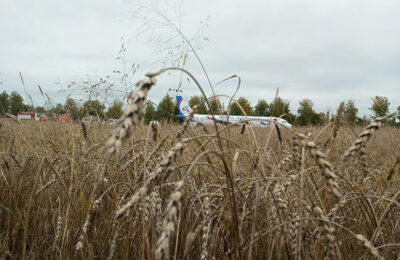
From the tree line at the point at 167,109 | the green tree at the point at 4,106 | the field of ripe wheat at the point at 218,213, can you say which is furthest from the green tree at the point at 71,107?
the field of ripe wheat at the point at 218,213

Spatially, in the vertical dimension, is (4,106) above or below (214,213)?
above

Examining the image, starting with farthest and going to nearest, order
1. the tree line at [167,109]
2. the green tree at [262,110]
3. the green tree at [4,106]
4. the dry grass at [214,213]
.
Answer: the green tree at [262,110] → the green tree at [4,106] → the tree line at [167,109] → the dry grass at [214,213]

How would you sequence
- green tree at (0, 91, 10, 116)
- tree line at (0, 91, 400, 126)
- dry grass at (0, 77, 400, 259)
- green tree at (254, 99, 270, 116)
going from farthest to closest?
green tree at (254, 99, 270, 116), green tree at (0, 91, 10, 116), tree line at (0, 91, 400, 126), dry grass at (0, 77, 400, 259)

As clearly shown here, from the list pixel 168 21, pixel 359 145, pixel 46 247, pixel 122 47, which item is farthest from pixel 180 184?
pixel 122 47

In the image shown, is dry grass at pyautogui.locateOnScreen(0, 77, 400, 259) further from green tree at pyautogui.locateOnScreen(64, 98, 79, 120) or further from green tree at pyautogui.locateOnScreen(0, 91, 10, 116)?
green tree at pyautogui.locateOnScreen(64, 98, 79, 120)

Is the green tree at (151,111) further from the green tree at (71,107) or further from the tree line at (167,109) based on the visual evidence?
the green tree at (71,107)

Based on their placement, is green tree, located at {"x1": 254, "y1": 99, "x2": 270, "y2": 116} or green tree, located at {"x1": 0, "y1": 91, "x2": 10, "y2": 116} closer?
green tree, located at {"x1": 0, "y1": 91, "x2": 10, "y2": 116}

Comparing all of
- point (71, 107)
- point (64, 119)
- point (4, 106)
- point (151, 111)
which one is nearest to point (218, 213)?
point (151, 111)

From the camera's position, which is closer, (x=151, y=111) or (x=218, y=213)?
(x=218, y=213)

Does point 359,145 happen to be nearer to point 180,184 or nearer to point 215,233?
point 180,184

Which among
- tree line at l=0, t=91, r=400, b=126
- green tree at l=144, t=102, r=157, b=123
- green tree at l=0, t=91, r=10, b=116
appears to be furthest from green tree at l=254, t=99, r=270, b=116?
green tree at l=0, t=91, r=10, b=116

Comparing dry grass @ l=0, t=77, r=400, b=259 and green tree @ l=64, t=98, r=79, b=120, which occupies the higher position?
green tree @ l=64, t=98, r=79, b=120

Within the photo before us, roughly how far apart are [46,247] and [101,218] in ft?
1.15

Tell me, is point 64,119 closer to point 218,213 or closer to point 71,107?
point 71,107
